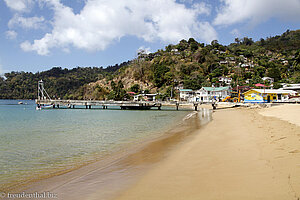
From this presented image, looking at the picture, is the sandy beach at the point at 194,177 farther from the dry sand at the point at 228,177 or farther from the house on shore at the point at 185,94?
the house on shore at the point at 185,94

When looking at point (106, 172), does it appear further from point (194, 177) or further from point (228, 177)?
point (228, 177)

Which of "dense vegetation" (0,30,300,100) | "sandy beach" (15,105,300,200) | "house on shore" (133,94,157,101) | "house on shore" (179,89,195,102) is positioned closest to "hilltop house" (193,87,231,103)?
"house on shore" (179,89,195,102)

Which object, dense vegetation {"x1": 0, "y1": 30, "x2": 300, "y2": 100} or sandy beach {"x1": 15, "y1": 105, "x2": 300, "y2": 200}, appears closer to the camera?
sandy beach {"x1": 15, "y1": 105, "x2": 300, "y2": 200}

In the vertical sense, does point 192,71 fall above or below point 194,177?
above

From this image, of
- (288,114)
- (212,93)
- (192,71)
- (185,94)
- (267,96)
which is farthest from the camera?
(192,71)

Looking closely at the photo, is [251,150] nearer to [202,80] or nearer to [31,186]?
[31,186]

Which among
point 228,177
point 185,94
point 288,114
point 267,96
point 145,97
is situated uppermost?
point 185,94

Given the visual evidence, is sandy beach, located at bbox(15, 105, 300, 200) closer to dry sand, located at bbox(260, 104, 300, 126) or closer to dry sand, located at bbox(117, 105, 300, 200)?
dry sand, located at bbox(117, 105, 300, 200)

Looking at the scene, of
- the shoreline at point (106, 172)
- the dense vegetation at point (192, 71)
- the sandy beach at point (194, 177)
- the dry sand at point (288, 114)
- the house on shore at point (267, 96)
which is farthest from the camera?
the dense vegetation at point (192, 71)

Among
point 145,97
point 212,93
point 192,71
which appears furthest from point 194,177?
point 192,71

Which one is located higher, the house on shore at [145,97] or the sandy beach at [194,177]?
the house on shore at [145,97]

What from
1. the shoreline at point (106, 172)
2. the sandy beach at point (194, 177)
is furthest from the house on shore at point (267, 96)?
the shoreline at point (106, 172)

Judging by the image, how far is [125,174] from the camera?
6.76m

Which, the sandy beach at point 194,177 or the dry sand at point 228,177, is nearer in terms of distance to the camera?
the dry sand at point 228,177
